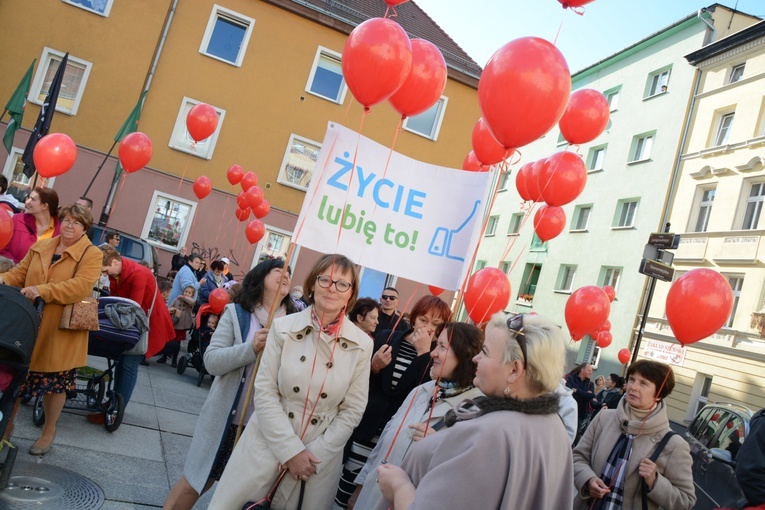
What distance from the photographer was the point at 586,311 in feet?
26.6

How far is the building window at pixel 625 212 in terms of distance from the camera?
25.5m

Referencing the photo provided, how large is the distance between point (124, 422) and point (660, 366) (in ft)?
15.2

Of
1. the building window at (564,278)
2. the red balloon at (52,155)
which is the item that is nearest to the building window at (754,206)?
the building window at (564,278)

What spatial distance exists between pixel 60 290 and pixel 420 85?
2.96 m

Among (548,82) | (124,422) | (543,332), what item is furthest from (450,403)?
(124,422)

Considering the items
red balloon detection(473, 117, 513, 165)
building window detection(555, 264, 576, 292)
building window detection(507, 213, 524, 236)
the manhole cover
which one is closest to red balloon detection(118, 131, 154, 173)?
red balloon detection(473, 117, 513, 165)

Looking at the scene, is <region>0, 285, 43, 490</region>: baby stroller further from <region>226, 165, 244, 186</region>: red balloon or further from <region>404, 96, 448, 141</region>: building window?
<region>404, 96, 448, 141</region>: building window

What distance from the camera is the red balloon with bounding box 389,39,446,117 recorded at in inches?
186

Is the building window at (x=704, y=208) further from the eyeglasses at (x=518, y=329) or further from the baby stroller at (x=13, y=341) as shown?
the baby stroller at (x=13, y=341)

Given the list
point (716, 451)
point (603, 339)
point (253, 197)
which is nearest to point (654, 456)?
point (716, 451)

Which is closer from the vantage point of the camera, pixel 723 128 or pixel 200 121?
pixel 200 121

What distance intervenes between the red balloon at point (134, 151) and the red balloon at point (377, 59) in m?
6.99

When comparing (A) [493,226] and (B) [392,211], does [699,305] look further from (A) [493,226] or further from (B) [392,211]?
(A) [493,226]

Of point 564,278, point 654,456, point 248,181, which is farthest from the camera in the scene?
point 564,278
